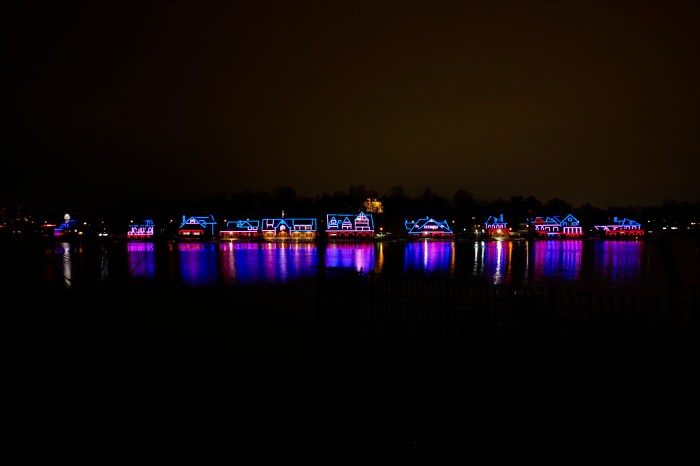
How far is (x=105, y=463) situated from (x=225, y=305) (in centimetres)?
1074

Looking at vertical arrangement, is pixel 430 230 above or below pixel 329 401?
below

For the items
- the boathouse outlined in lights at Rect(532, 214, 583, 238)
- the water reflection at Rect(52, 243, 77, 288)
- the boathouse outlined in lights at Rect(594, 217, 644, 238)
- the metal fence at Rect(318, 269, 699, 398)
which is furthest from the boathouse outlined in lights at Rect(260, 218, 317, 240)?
the metal fence at Rect(318, 269, 699, 398)

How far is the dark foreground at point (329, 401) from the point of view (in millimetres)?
5535

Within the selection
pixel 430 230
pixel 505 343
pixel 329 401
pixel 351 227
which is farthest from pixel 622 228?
pixel 329 401

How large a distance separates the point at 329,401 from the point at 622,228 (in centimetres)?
14409

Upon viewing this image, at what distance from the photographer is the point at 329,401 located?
673 centimetres

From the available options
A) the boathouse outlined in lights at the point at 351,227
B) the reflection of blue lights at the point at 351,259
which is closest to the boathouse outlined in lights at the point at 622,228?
the boathouse outlined in lights at the point at 351,227

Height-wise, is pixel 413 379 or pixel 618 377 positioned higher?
pixel 618 377

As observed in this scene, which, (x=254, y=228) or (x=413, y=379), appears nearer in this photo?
(x=413, y=379)

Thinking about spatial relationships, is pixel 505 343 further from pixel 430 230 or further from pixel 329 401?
pixel 430 230

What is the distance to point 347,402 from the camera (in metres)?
6.73

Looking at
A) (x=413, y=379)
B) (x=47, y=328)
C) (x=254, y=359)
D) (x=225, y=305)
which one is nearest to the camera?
(x=413, y=379)

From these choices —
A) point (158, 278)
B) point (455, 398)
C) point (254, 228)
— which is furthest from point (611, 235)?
point (455, 398)

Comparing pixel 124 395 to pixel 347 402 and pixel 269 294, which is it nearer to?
pixel 347 402
